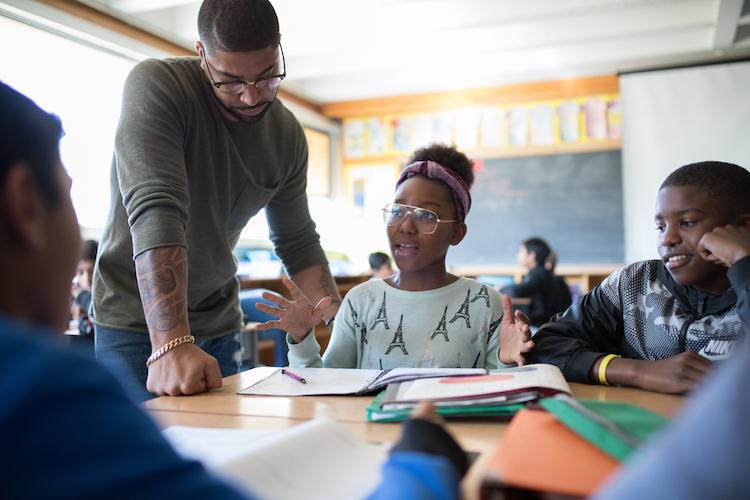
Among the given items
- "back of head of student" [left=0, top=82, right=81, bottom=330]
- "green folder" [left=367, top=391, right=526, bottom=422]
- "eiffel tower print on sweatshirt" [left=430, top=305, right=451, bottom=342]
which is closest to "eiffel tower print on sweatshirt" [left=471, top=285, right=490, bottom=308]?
"eiffel tower print on sweatshirt" [left=430, top=305, right=451, bottom=342]

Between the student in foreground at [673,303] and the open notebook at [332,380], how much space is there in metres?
0.27

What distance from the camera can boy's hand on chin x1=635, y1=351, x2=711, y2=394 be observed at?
45.8 inches

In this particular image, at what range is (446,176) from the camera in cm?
183

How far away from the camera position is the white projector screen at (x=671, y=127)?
5789 mm

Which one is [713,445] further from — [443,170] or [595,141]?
[595,141]

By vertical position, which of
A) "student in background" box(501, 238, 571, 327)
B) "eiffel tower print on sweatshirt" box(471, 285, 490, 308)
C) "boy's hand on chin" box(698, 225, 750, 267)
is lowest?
"student in background" box(501, 238, 571, 327)

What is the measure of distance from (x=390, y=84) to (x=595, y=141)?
2268 millimetres

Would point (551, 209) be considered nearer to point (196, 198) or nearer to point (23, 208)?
point (196, 198)

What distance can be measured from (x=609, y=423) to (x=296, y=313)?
100 centimetres

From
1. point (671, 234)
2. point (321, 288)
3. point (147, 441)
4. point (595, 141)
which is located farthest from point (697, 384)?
point (595, 141)

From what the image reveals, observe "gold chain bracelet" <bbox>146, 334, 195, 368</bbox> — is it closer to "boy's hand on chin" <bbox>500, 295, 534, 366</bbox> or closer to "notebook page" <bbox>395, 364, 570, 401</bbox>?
"notebook page" <bbox>395, 364, 570, 401</bbox>

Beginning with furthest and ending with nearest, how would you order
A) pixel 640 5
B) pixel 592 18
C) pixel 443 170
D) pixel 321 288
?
1. pixel 592 18
2. pixel 640 5
3. pixel 321 288
4. pixel 443 170

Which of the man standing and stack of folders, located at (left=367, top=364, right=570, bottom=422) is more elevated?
the man standing

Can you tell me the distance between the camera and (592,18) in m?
5.30
